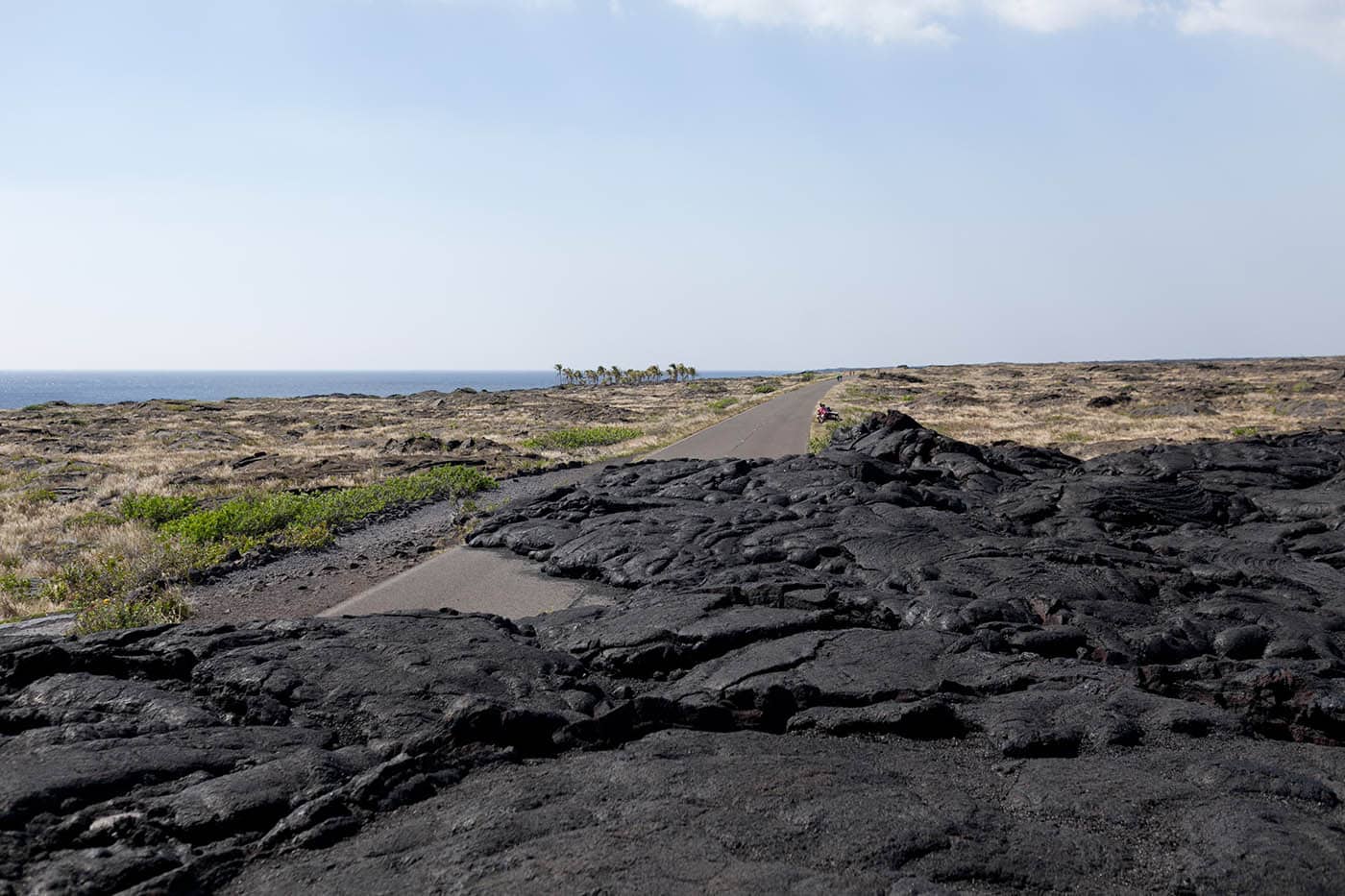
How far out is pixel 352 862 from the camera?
16.0 feet

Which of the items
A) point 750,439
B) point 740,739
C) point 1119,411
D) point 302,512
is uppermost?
point 1119,411

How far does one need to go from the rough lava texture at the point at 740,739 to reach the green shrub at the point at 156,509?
14.0 m

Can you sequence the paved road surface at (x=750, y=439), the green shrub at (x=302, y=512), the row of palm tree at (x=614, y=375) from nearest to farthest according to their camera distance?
the green shrub at (x=302, y=512), the paved road surface at (x=750, y=439), the row of palm tree at (x=614, y=375)

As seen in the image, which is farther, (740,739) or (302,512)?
(302,512)

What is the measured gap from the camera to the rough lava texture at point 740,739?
4.88m

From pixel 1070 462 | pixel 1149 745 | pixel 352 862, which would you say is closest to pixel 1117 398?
pixel 1070 462

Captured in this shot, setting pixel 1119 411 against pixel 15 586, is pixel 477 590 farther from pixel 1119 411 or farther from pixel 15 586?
pixel 1119 411

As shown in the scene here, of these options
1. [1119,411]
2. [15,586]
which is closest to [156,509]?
[15,586]

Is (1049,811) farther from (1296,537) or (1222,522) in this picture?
(1222,522)

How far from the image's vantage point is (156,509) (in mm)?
20656

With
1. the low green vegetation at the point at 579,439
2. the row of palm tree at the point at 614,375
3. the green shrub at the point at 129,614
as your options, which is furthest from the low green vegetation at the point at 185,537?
the row of palm tree at the point at 614,375

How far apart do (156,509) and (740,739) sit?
1972 centimetres

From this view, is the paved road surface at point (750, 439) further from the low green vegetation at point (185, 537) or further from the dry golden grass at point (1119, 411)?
the low green vegetation at point (185, 537)

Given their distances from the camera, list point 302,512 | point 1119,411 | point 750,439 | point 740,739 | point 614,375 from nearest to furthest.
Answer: point 740,739
point 302,512
point 750,439
point 1119,411
point 614,375
